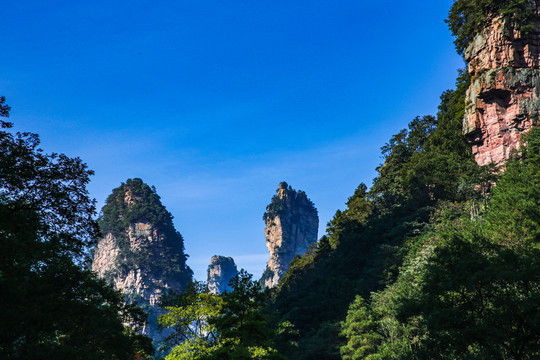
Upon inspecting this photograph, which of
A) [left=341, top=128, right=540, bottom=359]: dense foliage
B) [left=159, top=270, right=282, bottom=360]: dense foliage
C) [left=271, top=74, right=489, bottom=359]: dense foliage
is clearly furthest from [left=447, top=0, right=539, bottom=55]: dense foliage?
[left=159, top=270, right=282, bottom=360]: dense foliage

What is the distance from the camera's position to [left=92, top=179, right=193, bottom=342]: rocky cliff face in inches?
5340

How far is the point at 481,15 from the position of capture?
134 ft

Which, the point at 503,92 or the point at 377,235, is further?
the point at 377,235

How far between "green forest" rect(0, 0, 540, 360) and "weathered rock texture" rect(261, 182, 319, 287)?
105038mm

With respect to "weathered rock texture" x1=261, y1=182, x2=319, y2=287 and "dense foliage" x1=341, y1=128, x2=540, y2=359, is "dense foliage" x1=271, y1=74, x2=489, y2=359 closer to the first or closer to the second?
"dense foliage" x1=341, y1=128, x2=540, y2=359

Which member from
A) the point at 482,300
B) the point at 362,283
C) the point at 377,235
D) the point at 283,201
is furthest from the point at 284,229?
the point at 482,300

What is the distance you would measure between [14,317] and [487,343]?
12953mm

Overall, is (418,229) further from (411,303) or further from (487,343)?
(487,343)

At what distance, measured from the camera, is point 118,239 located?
5531 inches

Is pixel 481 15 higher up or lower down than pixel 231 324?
higher up

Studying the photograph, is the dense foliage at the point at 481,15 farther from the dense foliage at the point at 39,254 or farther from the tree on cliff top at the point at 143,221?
the tree on cliff top at the point at 143,221

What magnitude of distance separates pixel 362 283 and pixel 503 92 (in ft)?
75.5

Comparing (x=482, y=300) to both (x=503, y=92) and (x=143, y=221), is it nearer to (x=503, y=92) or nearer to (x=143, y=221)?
(x=503, y=92)

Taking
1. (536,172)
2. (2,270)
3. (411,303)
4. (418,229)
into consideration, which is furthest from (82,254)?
(418,229)
